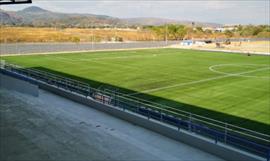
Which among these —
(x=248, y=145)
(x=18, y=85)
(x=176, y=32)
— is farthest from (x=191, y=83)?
(x=176, y=32)

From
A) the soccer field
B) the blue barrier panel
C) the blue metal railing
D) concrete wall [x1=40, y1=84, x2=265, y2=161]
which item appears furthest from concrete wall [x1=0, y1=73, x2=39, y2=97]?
the blue barrier panel

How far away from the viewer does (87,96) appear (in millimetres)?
22297

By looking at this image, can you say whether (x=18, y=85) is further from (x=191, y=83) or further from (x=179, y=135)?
(x=191, y=83)

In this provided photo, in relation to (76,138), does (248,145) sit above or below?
above

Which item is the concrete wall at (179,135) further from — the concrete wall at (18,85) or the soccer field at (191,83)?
the soccer field at (191,83)

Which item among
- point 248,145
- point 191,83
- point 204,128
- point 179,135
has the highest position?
point 204,128

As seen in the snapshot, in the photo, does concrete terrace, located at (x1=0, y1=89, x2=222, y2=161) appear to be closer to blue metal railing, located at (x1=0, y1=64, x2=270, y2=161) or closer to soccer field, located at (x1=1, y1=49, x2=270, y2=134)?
blue metal railing, located at (x1=0, y1=64, x2=270, y2=161)

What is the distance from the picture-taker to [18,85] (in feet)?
83.6

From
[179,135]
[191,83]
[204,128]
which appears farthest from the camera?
[191,83]

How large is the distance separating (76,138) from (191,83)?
2140cm

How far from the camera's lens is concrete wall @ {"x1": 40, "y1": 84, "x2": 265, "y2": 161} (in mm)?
13617

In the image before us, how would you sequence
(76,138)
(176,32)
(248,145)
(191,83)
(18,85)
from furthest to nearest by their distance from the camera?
(176,32)
(191,83)
(18,85)
(76,138)
(248,145)

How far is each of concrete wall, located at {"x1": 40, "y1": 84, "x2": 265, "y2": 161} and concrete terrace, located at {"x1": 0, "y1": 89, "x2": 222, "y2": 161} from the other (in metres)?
0.27

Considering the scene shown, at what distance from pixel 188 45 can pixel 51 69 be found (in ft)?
176
